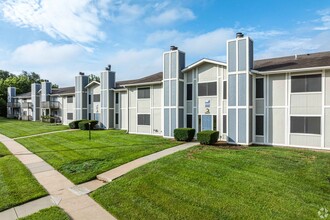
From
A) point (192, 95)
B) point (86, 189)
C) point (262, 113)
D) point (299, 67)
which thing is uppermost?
point (299, 67)

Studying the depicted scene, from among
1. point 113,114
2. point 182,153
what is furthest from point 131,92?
point 182,153

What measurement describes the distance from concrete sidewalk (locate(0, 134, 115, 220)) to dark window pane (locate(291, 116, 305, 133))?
46.9 ft

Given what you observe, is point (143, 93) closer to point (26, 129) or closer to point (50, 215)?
point (26, 129)

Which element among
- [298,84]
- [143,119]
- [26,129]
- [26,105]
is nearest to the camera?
[298,84]

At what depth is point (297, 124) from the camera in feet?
53.3

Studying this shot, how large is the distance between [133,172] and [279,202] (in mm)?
6268

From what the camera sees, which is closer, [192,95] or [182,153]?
[182,153]

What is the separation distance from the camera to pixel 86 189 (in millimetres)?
9680

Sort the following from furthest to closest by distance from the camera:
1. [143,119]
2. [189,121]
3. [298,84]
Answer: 1. [143,119]
2. [189,121]
3. [298,84]

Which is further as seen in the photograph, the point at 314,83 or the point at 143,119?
the point at 143,119

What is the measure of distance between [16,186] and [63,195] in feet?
8.16

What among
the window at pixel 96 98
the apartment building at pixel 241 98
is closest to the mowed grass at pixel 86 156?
the apartment building at pixel 241 98

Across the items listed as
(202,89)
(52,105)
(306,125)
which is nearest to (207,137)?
(202,89)

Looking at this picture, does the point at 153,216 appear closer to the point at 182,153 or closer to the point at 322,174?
the point at 182,153
